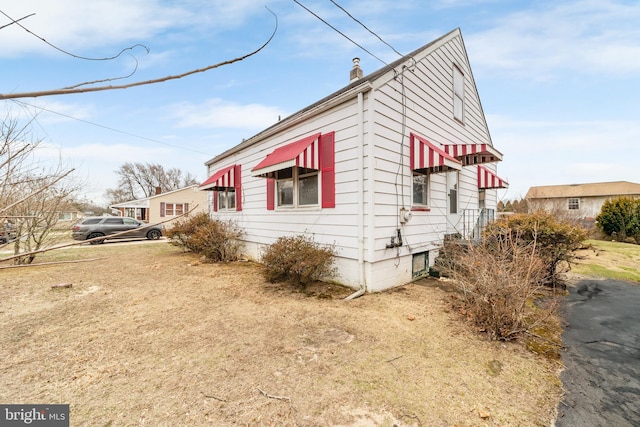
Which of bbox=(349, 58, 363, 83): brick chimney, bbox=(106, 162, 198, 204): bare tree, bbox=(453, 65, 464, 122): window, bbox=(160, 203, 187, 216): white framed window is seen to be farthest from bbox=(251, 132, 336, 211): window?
bbox=(106, 162, 198, 204): bare tree

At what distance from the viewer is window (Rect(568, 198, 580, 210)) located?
28.7 metres

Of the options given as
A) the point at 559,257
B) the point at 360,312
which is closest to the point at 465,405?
the point at 360,312

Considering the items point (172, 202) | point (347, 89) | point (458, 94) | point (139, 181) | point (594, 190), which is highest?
point (139, 181)

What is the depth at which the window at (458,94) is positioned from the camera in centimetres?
855

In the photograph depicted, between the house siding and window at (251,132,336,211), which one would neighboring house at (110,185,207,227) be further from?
window at (251,132,336,211)

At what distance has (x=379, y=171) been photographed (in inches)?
217

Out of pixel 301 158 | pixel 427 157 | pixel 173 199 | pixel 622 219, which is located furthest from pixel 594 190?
pixel 173 199

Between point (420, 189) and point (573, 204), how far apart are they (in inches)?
1301

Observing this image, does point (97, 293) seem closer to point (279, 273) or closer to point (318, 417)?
point (279, 273)

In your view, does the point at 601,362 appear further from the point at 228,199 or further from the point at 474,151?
the point at 228,199

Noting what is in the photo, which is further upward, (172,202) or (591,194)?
(591,194)

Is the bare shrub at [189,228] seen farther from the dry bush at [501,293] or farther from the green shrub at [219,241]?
the dry bush at [501,293]

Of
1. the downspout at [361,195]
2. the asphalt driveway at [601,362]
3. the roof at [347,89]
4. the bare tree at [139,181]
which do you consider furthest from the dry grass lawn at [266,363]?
the bare tree at [139,181]

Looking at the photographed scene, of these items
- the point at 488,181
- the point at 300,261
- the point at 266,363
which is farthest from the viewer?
the point at 488,181
